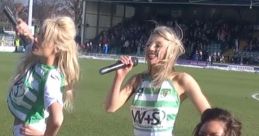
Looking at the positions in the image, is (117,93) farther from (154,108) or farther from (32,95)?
(32,95)

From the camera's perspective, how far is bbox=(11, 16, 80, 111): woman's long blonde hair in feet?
13.2

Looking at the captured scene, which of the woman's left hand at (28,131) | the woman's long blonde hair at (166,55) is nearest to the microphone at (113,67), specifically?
the woman's long blonde hair at (166,55)

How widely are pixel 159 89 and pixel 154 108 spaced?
0.13 meters

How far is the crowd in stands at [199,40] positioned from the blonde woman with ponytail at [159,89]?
41861mm

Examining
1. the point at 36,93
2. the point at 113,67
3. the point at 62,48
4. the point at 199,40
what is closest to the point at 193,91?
the point at 113,67

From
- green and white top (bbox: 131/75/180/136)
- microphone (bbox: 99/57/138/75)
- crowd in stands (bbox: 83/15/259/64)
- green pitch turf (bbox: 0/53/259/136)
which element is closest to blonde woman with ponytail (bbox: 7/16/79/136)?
microphone (bbox: 99/57/138/75)

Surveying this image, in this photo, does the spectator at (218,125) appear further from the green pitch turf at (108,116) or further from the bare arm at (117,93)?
the green pitch turf at (108,116)

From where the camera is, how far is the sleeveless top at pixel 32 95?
402 cm

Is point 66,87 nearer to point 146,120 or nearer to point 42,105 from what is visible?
point 42,105

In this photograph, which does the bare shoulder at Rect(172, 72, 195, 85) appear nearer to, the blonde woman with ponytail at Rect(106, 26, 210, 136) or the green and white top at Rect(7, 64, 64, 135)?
the blonde woman with ponytail at Rect(106, 26, 210, 136)

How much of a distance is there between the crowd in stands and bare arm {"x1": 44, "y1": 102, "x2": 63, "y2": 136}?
4231 centimetres

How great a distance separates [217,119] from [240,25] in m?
48.8

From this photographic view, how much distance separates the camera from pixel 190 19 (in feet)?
177

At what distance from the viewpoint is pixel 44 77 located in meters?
4.01
